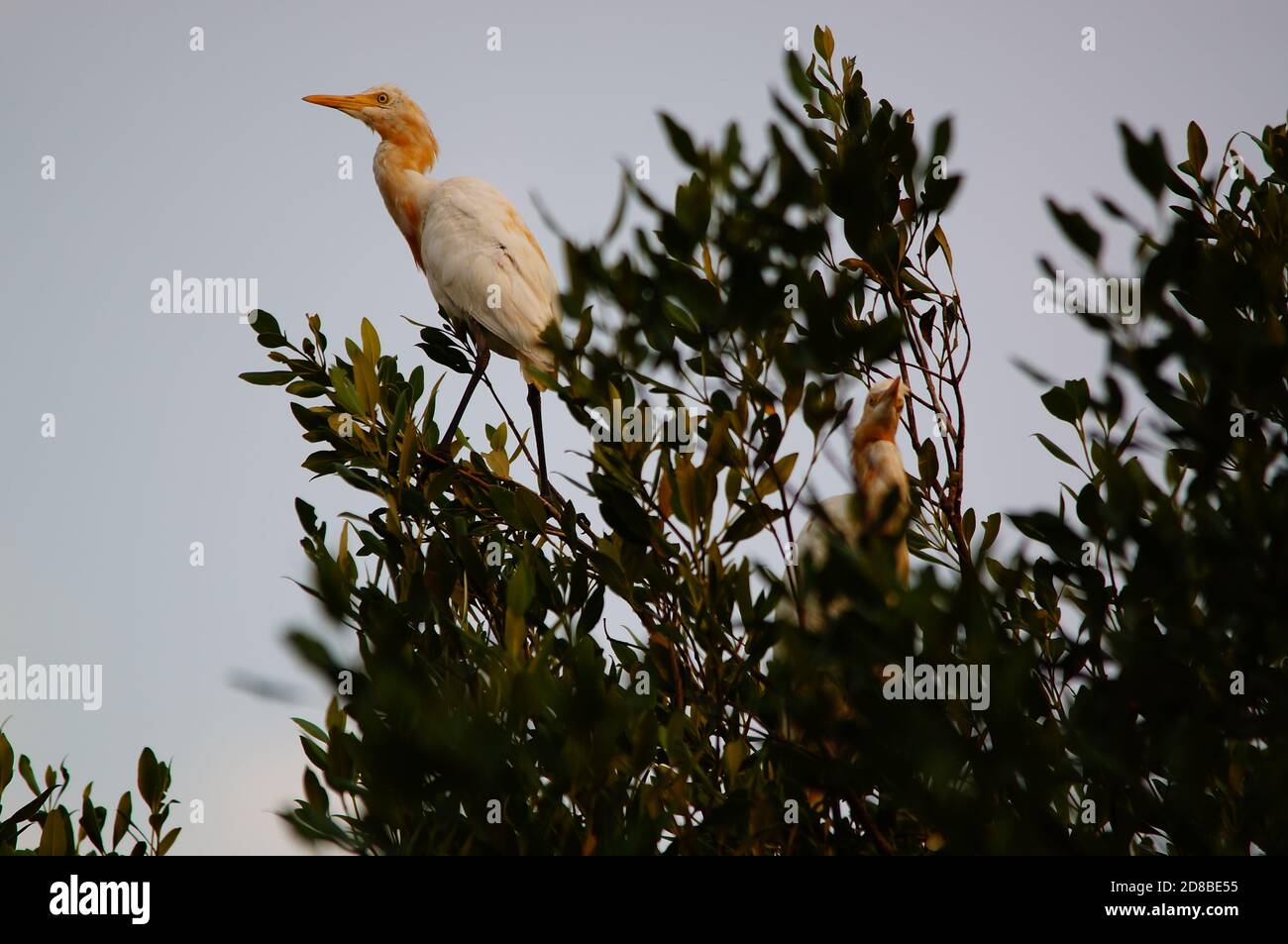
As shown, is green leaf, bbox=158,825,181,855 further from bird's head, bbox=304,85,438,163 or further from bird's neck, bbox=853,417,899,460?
bird's head, bbox=304,85,438,163

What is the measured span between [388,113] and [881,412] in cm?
485

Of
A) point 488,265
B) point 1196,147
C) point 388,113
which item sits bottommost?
point 1196,147

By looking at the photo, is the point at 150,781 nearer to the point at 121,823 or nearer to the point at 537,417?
the point at 121,823

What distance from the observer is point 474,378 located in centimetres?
511

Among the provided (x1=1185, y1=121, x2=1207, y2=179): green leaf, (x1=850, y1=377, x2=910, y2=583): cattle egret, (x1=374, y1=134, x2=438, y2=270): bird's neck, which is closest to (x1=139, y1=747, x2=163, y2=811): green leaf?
(x1=850, y1=377, x2=910, y2=583): cattle egret

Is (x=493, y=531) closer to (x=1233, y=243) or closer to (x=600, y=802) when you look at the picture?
(x=600, y=802)

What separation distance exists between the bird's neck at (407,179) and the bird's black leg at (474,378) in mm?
1058

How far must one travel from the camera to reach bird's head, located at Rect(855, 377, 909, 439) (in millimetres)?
3643

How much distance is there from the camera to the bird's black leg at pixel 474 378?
4.66 metres

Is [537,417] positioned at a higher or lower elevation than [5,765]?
higher

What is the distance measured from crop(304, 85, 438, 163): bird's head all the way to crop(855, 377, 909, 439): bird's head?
464 centimetres

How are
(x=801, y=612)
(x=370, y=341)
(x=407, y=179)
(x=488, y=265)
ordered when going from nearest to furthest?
1. (x=801, y=612)
2. (x=370, y=341)
3. (x=488, y=265)
4. (x=407, y=179)

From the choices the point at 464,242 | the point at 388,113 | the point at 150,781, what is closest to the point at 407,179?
the point at 388,113
